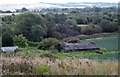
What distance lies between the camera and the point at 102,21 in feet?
120

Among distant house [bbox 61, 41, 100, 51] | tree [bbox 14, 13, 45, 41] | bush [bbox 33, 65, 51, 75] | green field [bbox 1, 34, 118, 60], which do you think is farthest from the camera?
tree [bbox 14, 13, 45, 41]

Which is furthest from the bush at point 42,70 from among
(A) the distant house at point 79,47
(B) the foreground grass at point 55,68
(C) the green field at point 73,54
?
(A) the distant house at point 79,47

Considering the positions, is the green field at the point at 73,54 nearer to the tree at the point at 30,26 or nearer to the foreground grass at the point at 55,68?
the foreground grass at the point at 55,68

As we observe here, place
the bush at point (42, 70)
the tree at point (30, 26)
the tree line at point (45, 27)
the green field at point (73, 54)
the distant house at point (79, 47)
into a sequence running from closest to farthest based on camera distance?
the bush at point (42, 70), the green field at point (73, 54), the distant house at point (79, 47), the tree at point (30, 26), the tree line at point (45, 27)

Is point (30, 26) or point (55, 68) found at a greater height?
point (55, 68)

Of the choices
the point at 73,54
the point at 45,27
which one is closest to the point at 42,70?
the point at 73,54

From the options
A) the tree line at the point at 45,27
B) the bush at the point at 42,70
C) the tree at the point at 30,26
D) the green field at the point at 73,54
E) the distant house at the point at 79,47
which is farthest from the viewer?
the tree line at the point at 45,27

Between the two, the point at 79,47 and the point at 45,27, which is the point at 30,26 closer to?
the point at 45,27

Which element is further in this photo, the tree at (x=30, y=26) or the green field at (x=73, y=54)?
the tree at (x=30, y=26)

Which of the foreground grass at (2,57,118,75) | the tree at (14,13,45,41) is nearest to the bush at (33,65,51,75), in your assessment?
the foreground grass at (2,57,118,75)

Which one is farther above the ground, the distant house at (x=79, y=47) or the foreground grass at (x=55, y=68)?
the foreground grass at (x=55, y=68)

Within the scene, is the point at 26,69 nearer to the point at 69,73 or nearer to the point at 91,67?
the point at 69,73

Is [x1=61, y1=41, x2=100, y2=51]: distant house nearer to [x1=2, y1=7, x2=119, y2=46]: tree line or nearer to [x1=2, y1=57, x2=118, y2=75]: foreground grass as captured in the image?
[x1=2, y1=7, x2=119, y2=46]: tree line

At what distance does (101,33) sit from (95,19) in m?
4.69
